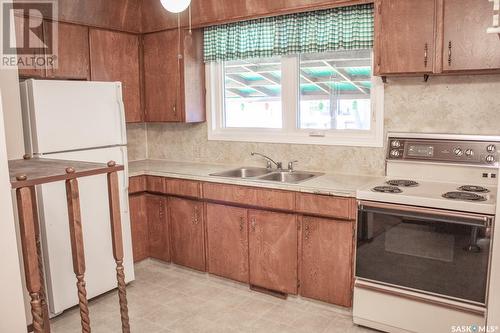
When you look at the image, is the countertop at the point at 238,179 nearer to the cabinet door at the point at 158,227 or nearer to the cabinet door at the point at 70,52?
the cabinet door at the point at 158,227

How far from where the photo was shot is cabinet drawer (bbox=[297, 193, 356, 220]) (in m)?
2.71

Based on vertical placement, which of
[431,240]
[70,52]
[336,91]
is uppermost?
[70,52]

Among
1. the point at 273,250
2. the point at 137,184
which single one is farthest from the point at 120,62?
the point at 273,250

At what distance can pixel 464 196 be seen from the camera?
238cm

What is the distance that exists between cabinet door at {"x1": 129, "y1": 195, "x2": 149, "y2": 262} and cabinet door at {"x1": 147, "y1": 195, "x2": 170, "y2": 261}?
1.7 inches

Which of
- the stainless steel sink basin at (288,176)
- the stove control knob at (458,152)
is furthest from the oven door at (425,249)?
the stainless steel sink basin at (288,176)

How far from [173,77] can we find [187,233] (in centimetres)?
139

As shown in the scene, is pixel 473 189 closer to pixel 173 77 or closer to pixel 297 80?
pixel 297 80

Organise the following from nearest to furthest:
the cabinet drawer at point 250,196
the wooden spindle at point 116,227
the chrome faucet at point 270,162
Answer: the wooden spindle at point 116,227
the cabinet drawer at point 250,196
the chrome faucet at point 270,162

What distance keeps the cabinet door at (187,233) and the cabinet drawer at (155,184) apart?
5.2 inches

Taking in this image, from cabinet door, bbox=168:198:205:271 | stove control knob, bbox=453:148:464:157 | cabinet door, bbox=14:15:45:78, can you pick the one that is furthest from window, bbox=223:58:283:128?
cabinet door, bbox=14:15:45:78

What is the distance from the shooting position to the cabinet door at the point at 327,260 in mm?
2779

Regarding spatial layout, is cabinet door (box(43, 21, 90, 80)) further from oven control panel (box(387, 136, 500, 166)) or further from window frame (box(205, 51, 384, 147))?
oven control panel (box(387, 136, 500, 166))

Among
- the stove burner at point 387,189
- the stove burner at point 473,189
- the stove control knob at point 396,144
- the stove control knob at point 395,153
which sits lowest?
the stove burner at point 473,189
